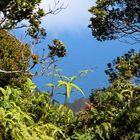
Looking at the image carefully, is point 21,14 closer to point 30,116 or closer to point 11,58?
point 11,58

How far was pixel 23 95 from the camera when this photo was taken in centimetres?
440

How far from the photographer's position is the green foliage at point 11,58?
26.7 m

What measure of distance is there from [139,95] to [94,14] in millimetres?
23776

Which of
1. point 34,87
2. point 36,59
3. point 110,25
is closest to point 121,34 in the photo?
point 110,25

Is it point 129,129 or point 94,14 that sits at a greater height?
point 94,14

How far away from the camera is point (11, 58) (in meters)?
28.3

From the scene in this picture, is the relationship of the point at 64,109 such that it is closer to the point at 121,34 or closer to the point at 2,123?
the point at 2,123

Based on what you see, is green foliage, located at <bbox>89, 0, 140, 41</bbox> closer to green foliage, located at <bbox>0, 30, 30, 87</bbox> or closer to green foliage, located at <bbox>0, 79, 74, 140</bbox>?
green foliage, located at <bbox>0, 30, 30, 87</bbox>

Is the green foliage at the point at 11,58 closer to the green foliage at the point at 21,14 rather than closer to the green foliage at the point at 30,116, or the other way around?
the green foliage at the point at 21,14

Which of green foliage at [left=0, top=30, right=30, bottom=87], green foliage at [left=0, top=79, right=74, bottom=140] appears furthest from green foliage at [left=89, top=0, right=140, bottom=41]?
green foliage at [left=0, top=79, right=74, bottom=140]

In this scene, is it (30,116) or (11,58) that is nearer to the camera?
(30,116)

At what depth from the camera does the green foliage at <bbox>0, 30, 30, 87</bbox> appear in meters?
26.7

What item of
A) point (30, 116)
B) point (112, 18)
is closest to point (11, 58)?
point (112, 18)

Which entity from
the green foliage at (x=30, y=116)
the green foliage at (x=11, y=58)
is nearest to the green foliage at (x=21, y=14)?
the green foliage at (x=11, y=58)
